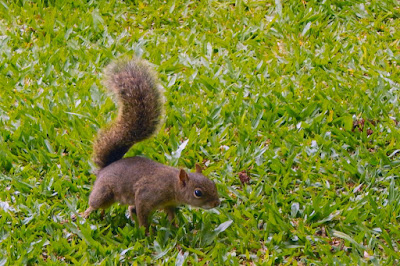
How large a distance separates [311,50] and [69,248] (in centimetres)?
313

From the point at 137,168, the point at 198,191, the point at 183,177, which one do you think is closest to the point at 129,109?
the point at 137,168

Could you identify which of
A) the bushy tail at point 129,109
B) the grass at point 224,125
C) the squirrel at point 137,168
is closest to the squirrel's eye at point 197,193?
the squirrel at point 137,168

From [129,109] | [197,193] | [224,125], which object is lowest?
[224,125]

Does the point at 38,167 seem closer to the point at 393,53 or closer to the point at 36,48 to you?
the point at 36,48

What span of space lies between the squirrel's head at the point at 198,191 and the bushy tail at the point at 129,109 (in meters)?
0.51

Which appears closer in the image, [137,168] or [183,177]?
[183,177]

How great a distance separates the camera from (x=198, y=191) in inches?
160

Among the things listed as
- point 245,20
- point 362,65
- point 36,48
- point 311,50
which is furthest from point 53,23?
point 362,65

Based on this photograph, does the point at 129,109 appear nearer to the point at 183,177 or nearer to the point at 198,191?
the point at 183,177

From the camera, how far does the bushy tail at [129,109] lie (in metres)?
4.39

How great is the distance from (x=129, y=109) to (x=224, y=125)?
1.14 meters

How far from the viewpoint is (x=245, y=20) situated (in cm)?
679

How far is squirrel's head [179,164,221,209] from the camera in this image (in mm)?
4090

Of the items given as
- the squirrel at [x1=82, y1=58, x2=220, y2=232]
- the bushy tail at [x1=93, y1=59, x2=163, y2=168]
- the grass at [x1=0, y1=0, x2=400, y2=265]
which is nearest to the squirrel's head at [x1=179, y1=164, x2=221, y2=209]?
the squirrel at [x1=82, y1=58, x2=220, y2=232]
